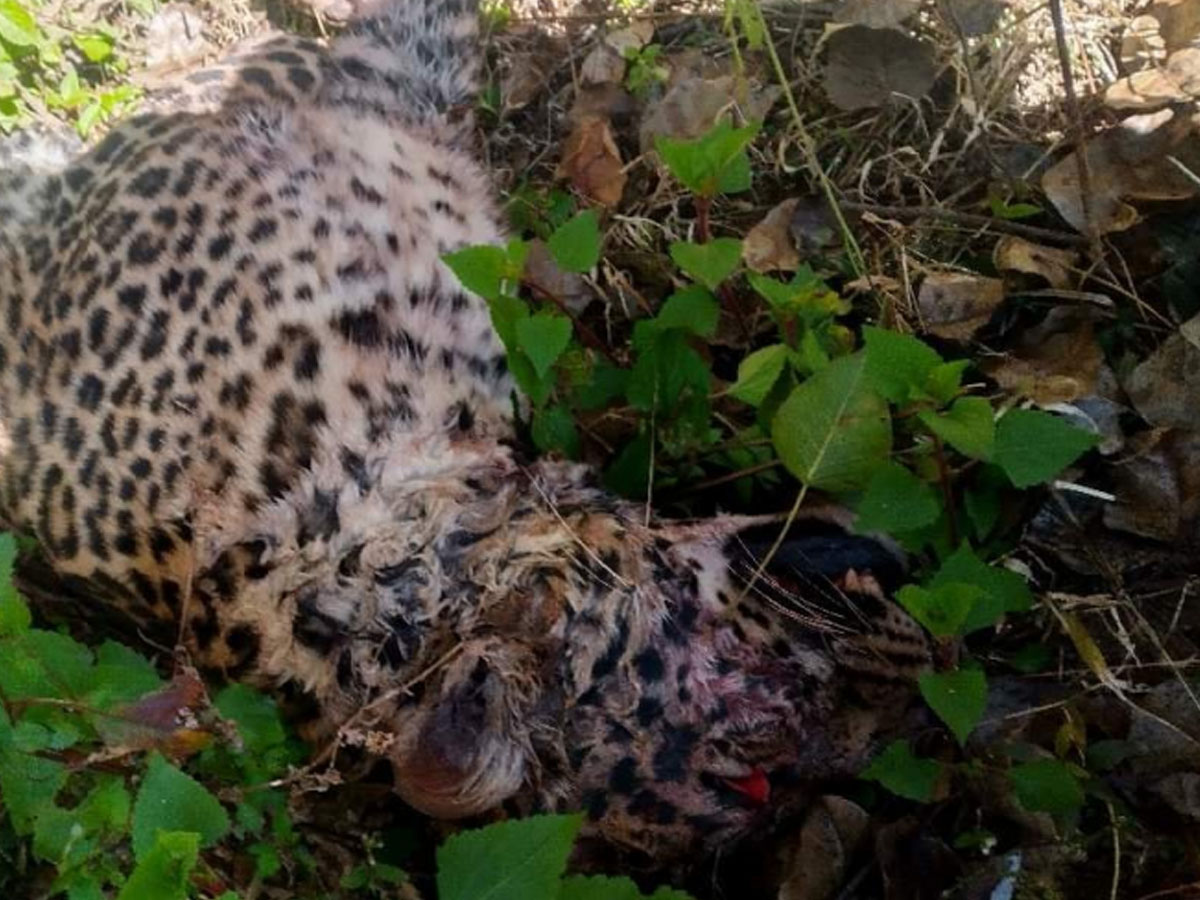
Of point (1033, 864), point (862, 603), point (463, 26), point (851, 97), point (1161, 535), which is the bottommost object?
point (1033, 864)

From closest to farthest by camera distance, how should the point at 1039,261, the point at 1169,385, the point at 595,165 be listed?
the point at 1169,385, the point at 1039,261, the point at 595,165

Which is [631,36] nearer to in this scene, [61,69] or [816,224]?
[816,224]

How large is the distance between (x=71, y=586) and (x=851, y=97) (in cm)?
181

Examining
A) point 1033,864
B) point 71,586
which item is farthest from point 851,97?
point 71,586

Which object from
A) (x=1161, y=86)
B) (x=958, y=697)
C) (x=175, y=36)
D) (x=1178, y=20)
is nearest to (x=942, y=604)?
(x=958, y=697)

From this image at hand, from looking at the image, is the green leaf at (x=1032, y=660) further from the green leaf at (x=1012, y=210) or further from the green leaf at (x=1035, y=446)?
the green leaf at (x=1012, y=210)

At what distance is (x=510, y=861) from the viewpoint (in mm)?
1628

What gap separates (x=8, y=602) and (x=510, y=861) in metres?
0.67

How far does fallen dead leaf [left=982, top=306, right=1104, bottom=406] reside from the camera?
2318mm

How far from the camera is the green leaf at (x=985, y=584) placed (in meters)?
1.97

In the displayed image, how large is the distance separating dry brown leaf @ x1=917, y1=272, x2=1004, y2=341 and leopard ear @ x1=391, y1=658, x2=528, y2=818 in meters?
1.08

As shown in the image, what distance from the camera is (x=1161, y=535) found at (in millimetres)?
2340

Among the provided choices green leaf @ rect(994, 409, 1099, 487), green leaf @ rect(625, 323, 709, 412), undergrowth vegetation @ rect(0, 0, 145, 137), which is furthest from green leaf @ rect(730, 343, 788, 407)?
undergrowth vegetation @ rect(0, 0, 145, 137)

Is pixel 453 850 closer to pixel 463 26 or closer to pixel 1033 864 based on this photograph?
pixel 1033 864
